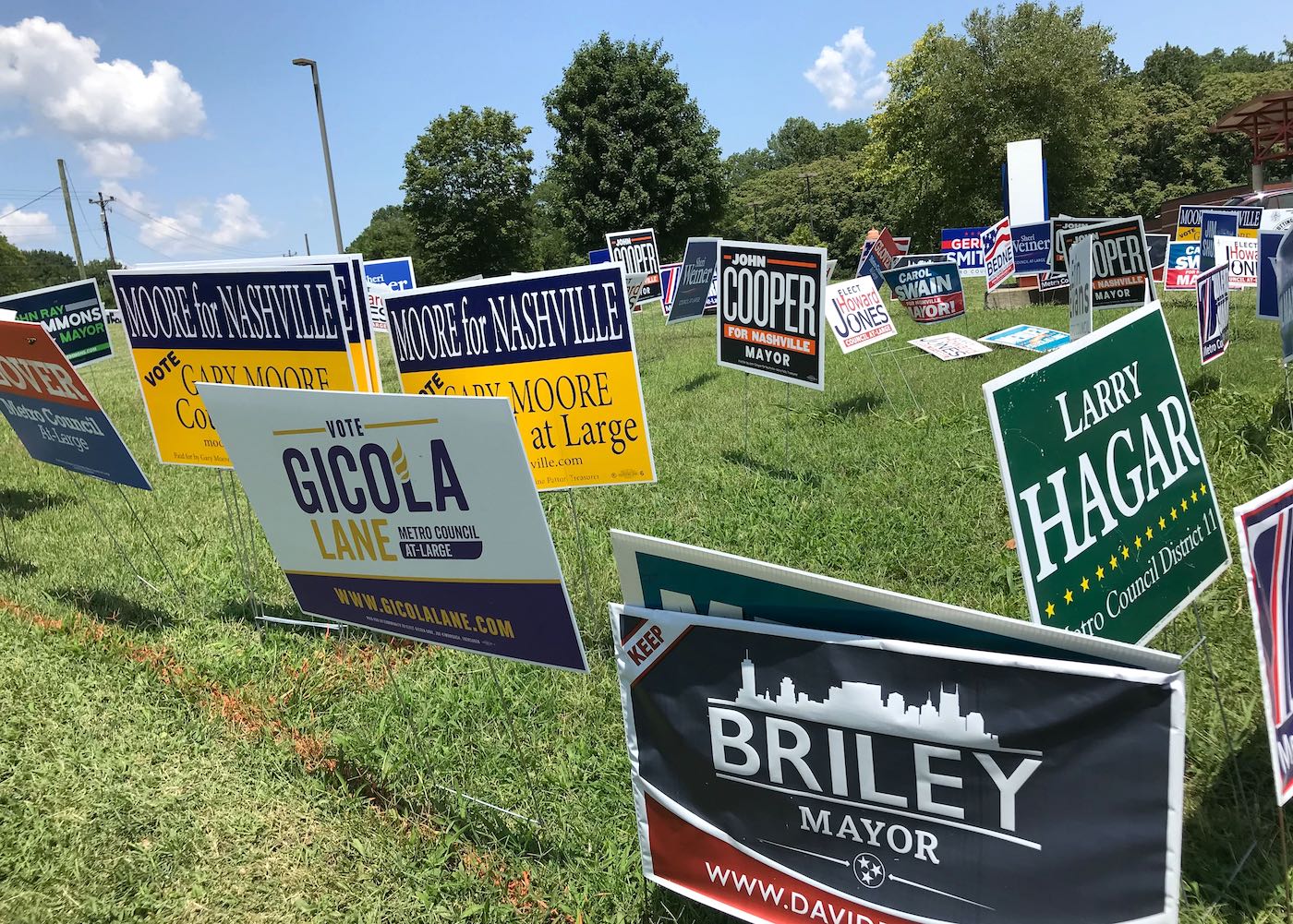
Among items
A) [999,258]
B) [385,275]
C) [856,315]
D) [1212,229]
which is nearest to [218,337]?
[856,315]

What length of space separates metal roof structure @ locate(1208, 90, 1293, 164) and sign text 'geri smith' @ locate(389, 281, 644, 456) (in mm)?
39560

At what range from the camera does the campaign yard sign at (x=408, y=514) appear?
8.22 feet

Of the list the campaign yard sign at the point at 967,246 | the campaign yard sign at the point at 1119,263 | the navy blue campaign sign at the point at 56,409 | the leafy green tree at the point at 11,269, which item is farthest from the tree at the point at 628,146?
the leafy green tree at the point at 11,269

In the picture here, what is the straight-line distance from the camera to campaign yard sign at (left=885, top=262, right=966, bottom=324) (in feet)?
37.9

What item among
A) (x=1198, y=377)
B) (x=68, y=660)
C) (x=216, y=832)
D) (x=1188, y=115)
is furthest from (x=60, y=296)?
(x=1188, y=115)

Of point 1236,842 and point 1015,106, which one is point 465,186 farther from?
point 1236,842

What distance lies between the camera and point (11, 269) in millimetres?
63875

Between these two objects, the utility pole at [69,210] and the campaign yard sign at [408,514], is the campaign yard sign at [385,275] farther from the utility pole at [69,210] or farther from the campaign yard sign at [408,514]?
the utility pole at [69,210]

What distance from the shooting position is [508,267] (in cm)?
4966

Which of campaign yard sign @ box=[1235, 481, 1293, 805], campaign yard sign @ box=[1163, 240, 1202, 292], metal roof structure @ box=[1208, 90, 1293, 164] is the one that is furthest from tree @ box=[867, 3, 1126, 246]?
campaign yard sign @ box=[1235, 481, 1293, 805]

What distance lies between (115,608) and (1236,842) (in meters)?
6.07

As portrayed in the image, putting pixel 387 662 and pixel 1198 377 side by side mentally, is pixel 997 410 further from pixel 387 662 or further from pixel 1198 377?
pixel 1198 377

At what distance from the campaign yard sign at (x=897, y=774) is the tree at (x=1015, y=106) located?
133 feet

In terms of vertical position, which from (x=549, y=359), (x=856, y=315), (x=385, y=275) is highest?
(x=385, y=275)
